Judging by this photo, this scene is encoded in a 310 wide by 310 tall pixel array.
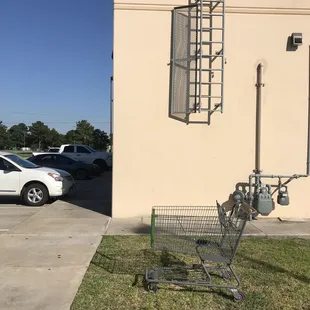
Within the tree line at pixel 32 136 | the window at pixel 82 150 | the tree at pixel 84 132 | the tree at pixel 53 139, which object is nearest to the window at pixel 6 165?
the window at pixel 82 150

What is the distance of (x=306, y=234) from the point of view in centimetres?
795

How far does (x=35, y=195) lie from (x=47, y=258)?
6180 mm

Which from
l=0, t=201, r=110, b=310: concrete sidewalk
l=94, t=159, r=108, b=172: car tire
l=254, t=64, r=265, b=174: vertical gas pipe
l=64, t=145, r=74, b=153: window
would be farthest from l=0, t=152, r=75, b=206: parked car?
l=94, t=159, r=108, b=172: car tire

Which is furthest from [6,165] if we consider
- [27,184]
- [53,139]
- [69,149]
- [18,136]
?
[18,136]

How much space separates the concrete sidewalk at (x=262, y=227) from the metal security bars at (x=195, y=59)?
2.71m

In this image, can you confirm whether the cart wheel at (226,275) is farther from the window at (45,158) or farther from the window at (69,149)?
the window at (69,149)

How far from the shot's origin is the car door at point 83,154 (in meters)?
26.0

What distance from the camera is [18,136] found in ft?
470

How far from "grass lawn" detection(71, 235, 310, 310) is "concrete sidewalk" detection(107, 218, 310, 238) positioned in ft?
3.38

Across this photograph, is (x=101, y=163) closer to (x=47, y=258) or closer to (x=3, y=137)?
(x=47, y=258)

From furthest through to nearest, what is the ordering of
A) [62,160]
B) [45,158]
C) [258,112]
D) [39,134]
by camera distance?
[39,134] < [62,160] < [45,158] < [258,112]

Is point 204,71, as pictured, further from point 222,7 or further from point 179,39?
point 222,7

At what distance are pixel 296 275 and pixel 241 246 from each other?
60.3 inches

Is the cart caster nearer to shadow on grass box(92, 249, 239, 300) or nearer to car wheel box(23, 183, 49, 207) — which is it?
shadow on grass box(92, 249, 239, 300)
